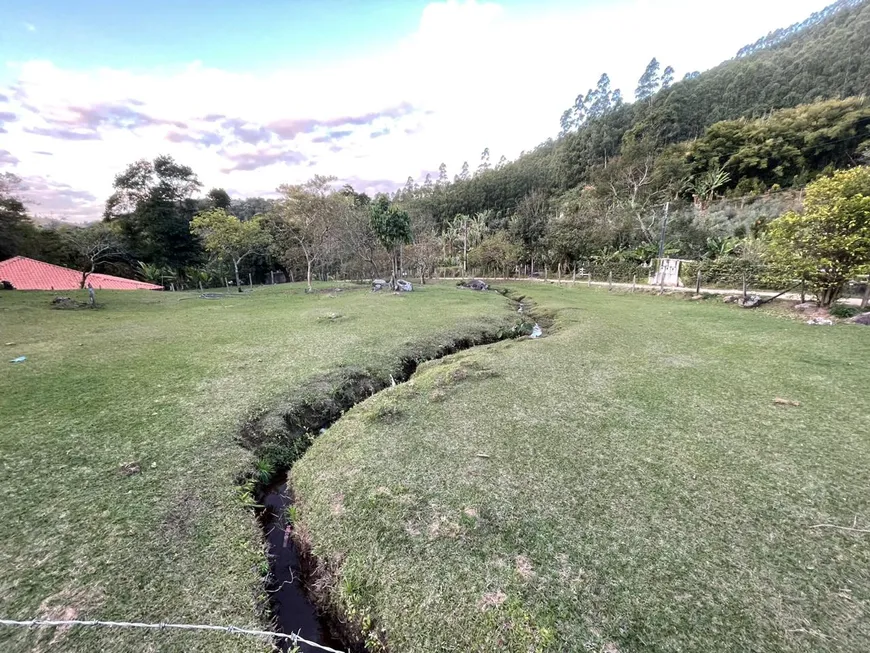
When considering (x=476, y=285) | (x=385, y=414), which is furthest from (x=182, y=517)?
(x=476, y=285)

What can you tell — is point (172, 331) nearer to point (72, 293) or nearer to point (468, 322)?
point (468, 322)

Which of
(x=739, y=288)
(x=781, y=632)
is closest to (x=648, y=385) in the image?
(x=781, y=632)

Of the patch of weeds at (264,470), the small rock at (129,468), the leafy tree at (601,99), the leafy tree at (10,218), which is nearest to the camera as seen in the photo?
the small rock at (129,468)

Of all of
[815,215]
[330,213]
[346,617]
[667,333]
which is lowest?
[346,617]

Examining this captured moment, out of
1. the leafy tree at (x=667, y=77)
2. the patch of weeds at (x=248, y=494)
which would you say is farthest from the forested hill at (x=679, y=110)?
the patch of weeds at (x=248, y=494)

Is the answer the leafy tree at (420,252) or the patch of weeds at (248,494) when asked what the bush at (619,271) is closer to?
the leafy tree at (420,252)

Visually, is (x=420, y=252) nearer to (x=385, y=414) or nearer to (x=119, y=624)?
(x=385, y=414)
